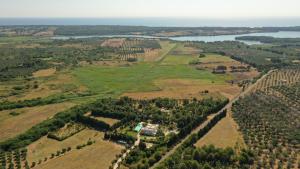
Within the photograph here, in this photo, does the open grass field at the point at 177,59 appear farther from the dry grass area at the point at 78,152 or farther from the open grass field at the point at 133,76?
the dry grass area at the point at 78,152

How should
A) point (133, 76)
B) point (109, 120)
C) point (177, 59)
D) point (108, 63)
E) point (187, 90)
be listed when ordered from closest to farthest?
point (109, 120) → point (187, 90) → point (133, 76) → point (108, 63) → point (177, 59)

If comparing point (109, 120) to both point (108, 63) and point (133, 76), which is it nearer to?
point (133, 76)

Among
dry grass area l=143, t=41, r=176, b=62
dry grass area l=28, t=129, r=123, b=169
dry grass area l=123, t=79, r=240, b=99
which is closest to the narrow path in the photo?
dry grass area l=123, t=79, r=240, b=99

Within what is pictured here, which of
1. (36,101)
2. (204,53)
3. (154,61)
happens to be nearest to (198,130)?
(36,101)

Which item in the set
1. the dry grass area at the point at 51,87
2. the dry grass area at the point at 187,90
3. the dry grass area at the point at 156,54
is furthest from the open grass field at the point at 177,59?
the dry grass area at the point at 51,87

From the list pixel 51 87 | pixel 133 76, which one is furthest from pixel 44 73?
→ pixel 133 76

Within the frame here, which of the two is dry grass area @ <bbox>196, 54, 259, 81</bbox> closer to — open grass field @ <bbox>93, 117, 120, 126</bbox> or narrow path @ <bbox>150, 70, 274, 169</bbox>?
narrow path @ <bbox>150, 70, 274, 169</bbox>

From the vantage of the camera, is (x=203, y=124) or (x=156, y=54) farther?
(x=156, y=54)
